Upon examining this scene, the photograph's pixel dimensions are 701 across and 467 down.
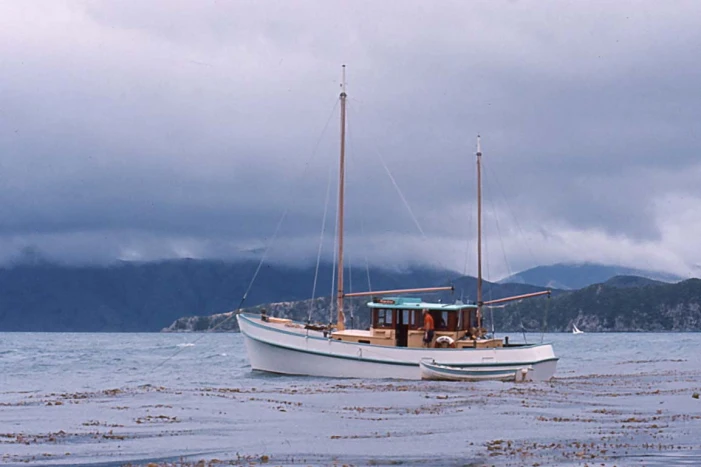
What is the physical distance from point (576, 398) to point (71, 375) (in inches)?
1967

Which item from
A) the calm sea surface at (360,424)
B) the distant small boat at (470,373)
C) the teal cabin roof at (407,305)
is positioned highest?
the teal cabin roof at (407,305)

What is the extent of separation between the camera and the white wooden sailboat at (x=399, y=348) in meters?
63.3

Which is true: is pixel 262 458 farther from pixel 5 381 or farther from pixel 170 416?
pixel 5 381

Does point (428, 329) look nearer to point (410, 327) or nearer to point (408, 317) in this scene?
point (410, 327)

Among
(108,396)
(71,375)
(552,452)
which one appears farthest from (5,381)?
(552,452)

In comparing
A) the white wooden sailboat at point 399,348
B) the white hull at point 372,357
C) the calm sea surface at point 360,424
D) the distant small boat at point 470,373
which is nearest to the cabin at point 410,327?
the white wooden sailboat at point 399,348

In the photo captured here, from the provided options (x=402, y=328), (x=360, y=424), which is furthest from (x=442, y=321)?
(x=360, y=424)

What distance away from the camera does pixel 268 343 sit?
225 ft

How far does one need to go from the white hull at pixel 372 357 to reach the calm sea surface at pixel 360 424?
1.84 m

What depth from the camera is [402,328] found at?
2579 inches

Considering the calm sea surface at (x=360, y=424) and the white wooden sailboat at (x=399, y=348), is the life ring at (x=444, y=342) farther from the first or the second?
the calm sea surface at (x=360, y=424)

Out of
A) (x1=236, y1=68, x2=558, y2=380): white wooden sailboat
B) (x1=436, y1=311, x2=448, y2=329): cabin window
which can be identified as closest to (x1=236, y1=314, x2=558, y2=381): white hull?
(x1=236, y1=68, x2=558, y2=380): white wooden sailboat

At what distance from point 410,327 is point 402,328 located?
540mm

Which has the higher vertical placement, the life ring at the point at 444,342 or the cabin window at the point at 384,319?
the cabin window at the point at 384,319
